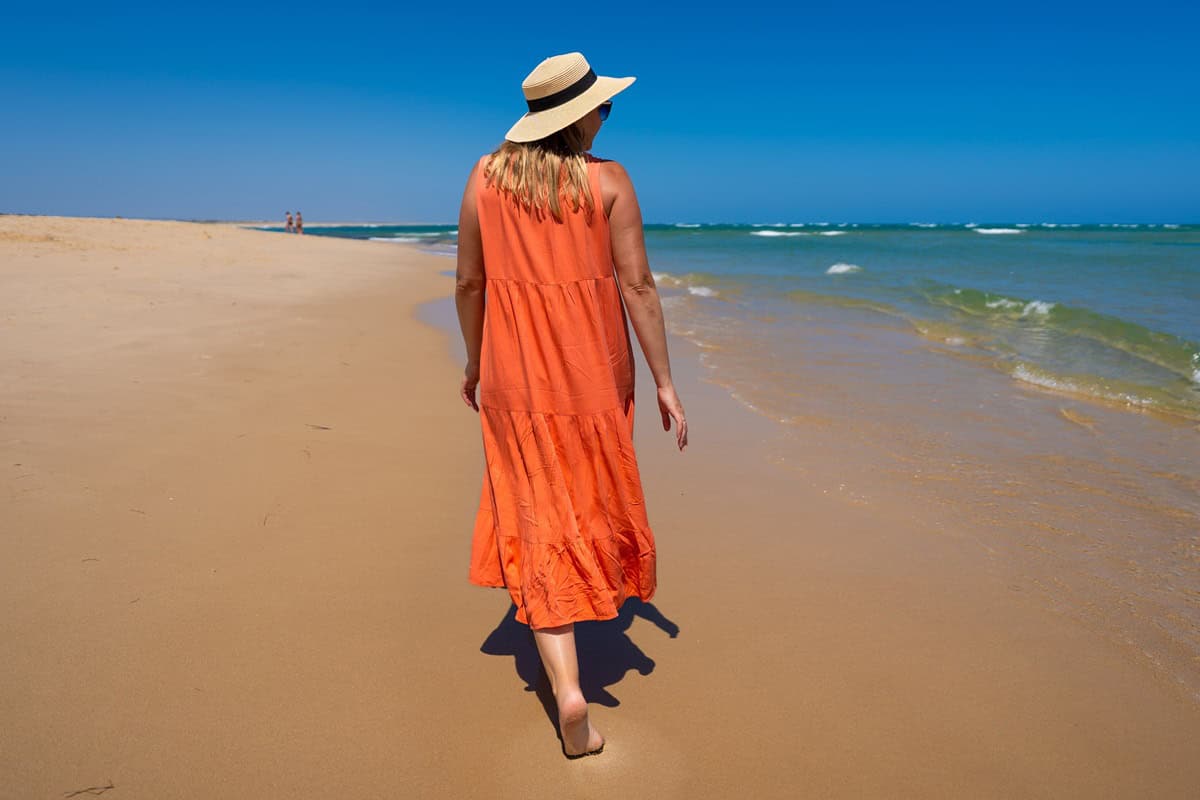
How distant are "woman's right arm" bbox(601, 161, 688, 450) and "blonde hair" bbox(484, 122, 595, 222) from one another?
0.07 metres

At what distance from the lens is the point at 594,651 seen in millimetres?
2650

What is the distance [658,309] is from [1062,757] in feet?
5.24

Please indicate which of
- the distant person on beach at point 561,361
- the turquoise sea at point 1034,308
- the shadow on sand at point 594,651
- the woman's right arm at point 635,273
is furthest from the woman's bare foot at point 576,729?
the turquoise sea at point 1034,308

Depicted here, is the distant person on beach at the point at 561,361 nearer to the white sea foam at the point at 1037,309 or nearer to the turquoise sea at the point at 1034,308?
the turquoise sea at the point at 1034,308

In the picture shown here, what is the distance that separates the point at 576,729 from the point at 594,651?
623mm

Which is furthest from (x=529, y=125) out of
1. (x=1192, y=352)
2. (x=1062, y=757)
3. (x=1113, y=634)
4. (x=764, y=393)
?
(x=1192, y=352)

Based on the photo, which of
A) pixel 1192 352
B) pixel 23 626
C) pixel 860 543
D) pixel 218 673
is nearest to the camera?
pixel 218 673

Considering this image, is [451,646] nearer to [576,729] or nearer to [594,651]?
[594,651]

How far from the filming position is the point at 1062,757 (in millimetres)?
2072

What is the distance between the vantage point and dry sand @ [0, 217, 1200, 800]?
2.02 m

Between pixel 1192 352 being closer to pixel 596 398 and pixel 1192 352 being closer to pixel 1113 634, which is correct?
pixel 1113 634

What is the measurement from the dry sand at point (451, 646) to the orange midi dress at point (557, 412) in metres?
0.45

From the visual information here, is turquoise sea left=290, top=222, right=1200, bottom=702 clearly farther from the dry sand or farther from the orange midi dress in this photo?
the orange midi dress

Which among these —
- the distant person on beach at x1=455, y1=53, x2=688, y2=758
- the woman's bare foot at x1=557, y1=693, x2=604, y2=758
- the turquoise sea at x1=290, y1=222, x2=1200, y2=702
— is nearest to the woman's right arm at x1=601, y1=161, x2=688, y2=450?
the distant person on beach at x1=455, y1=53, x2=688, y2=758
